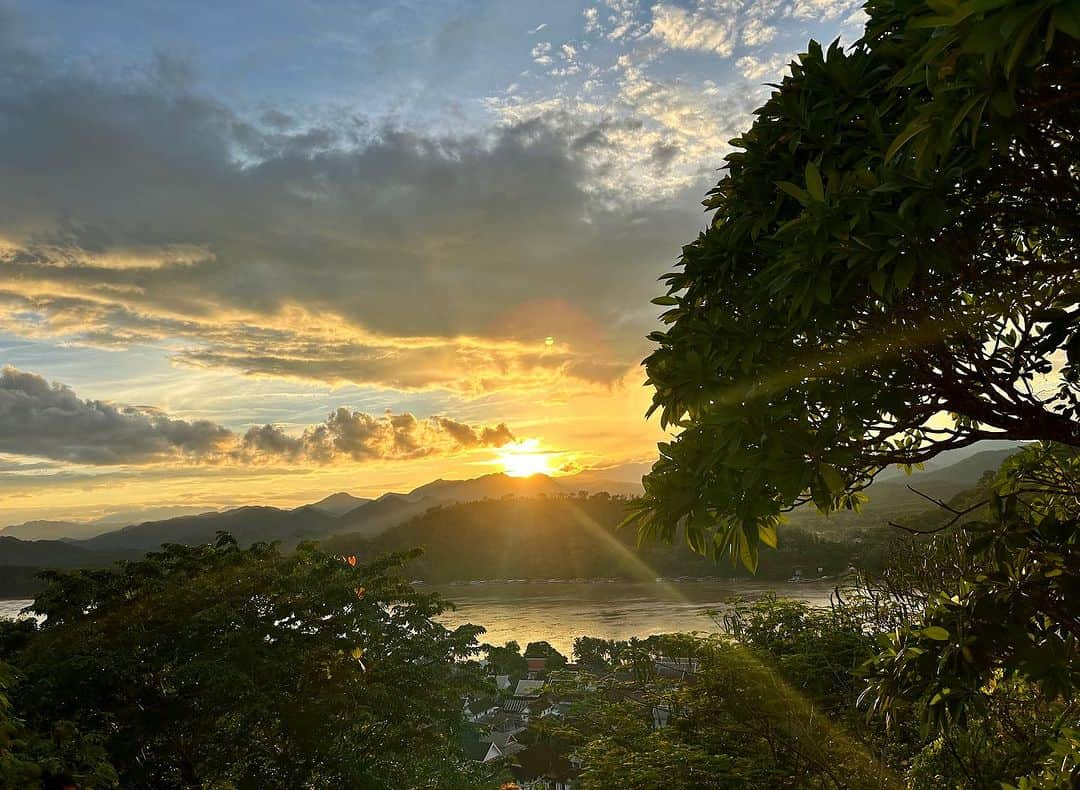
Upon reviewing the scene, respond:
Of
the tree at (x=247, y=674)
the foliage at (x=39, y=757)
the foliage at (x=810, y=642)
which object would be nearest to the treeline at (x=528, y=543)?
the foliage at (x=810, y=642)

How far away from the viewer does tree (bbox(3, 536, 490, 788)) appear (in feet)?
26.2

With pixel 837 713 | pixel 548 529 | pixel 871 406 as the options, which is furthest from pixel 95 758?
pixel 548 529

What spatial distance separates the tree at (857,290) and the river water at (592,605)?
18.0m

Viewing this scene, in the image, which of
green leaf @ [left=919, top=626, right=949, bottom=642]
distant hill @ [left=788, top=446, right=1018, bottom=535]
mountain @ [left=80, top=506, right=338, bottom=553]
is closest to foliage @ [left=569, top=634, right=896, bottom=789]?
distant hill @ [left=788, top=446, right=1018, bottom=535]

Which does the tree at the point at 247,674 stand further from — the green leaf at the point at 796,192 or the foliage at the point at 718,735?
the green leaf at the point at 796,192

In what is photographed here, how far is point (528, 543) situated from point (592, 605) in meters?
18.5

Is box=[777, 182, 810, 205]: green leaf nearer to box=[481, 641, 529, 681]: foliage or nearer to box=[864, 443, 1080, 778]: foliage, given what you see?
box=[864, 443, 1080, 778]: foliage

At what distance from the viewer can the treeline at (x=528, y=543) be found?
1745 inches

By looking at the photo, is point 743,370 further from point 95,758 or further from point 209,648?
point 209,648

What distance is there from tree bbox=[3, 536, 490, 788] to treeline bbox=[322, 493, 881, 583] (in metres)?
32.2

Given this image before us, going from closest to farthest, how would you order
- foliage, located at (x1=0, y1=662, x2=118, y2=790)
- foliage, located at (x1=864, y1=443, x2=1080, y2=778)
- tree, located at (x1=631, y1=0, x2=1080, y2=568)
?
1. tree, located at (x1=631, y1=0, x2=1080, y2=568)
2. foliage, located at (x1=864, y1=443, x2=1080, y2=778)
3. foliage, located at (x1=0, y1=662, x2=118, y2=790)

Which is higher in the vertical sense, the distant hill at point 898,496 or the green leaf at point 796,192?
the green leaf at point 796,192

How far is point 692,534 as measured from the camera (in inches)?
76.5

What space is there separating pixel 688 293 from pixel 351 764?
864 cm
